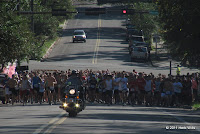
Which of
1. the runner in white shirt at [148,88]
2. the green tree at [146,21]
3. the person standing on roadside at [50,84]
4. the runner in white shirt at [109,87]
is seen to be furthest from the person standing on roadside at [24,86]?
the green tree at [146,21]

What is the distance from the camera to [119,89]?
28531 millimetres

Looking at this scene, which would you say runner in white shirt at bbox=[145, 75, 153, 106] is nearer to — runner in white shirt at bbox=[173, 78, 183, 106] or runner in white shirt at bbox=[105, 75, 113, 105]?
runner in white shirt at bbox=[173, 78, 183, 106]

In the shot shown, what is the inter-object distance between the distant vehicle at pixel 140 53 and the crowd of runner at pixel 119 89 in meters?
28.3

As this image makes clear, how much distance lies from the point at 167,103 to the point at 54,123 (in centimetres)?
1187

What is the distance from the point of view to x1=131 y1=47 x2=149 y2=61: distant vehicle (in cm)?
→ 5834

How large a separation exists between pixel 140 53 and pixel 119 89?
100ft

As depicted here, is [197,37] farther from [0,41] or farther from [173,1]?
[0,41]

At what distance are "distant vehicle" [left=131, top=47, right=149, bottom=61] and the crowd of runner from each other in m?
28.3

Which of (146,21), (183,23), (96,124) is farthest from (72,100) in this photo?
(146,21)

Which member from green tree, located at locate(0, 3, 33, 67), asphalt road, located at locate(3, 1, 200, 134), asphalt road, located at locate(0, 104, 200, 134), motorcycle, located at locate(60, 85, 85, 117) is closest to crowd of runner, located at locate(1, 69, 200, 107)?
asphalt road, located at locate(3, 1, 200, 134)

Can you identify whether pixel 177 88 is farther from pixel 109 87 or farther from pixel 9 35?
pixel 9 35

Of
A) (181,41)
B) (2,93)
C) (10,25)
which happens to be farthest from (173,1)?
(2,93)

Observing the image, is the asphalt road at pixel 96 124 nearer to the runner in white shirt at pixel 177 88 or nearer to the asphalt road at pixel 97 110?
the asphalt road at pixel 97 110

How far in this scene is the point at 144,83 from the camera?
28.2 meters
